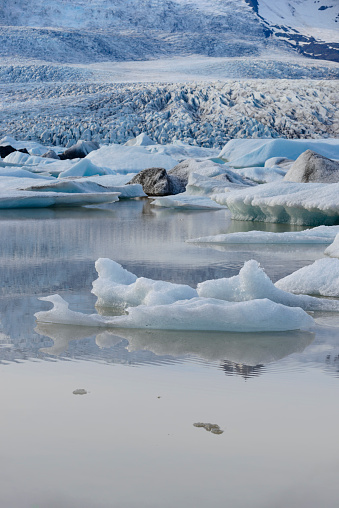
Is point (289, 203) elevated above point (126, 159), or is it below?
above

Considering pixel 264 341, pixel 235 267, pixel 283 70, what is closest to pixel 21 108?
pixel 283 70

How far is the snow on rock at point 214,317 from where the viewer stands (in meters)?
2.31

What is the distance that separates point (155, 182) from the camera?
10.9 meters

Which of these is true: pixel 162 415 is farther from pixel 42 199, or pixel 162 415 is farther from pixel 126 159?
pixel 126 159

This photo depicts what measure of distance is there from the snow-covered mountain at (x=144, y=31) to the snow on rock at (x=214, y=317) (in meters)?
38.5

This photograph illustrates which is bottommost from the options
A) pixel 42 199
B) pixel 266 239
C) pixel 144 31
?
pixel 42 199

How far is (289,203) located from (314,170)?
197 centimetres

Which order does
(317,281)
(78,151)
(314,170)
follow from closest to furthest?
(317,281), (314,170), (78,151)

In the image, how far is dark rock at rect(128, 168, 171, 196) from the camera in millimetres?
10750

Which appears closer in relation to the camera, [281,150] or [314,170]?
[314,170]

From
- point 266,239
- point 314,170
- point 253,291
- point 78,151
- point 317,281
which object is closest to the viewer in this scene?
point 253,291

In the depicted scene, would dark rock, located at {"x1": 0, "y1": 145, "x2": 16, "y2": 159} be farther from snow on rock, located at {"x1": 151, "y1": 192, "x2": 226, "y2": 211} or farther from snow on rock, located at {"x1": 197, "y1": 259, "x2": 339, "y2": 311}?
snow on rock, located at {"x1": 197, "y1": 259, "x2": 339, "y2": 311}

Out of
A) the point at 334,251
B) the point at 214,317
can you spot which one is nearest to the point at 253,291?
the point at 214,317

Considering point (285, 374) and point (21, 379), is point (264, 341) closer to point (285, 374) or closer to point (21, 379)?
point (285, 374)
